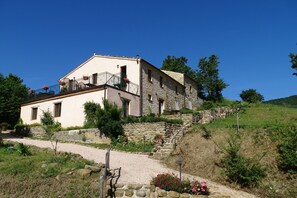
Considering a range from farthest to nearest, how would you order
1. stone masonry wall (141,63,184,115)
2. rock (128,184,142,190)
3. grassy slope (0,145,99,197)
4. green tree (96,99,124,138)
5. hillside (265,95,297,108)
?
hillside (265,95,297,108) → stone masonry wall (141,63,184,115) → green tree (96,99,124,138) → rock (128,184,142,190) → grassy slope (0,145,99,197)

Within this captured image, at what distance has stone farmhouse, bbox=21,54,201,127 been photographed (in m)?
25.2

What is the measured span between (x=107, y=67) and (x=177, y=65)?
67.4 feet

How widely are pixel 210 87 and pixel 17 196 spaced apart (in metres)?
39.5

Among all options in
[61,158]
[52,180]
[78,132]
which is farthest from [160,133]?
[52,180]

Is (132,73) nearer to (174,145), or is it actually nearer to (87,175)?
(174,145)

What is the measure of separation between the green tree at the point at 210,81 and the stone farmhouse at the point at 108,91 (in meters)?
13.4

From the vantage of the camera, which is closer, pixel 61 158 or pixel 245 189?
pixel 245 189

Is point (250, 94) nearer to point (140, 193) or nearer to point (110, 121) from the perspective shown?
point (110, 121)

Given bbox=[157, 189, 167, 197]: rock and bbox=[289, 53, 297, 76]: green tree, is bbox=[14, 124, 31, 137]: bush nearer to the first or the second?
bbox=[157, 189, 167, 197]: rock

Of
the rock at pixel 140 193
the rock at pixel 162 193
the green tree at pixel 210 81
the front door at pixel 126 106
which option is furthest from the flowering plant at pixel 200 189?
the green tree at pixel 210 81

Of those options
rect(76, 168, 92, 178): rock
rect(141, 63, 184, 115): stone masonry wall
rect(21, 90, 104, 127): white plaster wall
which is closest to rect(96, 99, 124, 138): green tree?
rect(21, 90, 104, 127): white plaster wall

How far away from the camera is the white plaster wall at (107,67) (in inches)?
1111

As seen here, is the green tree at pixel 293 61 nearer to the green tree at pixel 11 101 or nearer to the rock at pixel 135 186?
the rock at pixel 135 186

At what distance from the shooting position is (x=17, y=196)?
982 cm
